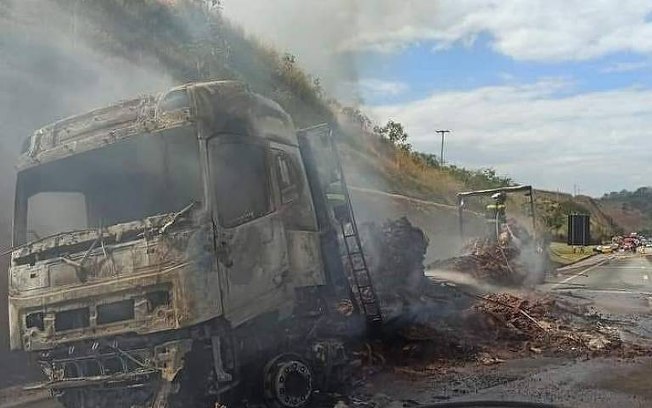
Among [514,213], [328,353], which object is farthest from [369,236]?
[514,213]

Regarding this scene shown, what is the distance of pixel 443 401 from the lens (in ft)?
22.2

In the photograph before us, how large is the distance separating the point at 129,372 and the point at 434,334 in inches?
177

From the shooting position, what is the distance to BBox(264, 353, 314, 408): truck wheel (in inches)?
243

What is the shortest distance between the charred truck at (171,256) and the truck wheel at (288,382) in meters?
0.01

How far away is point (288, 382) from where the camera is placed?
631cm

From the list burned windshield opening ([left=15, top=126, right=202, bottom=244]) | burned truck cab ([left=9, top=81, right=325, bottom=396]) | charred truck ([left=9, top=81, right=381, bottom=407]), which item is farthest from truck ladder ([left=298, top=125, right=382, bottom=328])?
burned windshield opening ([left=15, top=126, right=202, bottom=244])

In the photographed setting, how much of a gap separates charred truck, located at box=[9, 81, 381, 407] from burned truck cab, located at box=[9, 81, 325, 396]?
12mm

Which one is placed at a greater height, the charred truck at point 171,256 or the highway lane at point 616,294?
the charred truck at point 171,256

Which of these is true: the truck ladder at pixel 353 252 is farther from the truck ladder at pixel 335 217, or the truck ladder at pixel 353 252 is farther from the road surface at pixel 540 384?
the road surface at pixel 540 384

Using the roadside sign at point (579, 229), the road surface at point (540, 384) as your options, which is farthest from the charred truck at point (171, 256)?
the roadside sign at point (579, 229)

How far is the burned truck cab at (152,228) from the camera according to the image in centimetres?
545

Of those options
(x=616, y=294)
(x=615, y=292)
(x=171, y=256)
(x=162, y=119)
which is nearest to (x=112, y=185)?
(x=162, y=119)

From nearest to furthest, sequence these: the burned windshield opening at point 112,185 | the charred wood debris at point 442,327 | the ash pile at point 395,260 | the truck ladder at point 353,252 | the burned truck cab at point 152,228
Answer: the burned truck cab at point 152,228, the burned windshield opening at point 112,185, the truck ladder at point 353,252, the charred wood debris at point 442,327, the ash pile at point 395,260

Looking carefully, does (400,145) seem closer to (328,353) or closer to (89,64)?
(89,64)
